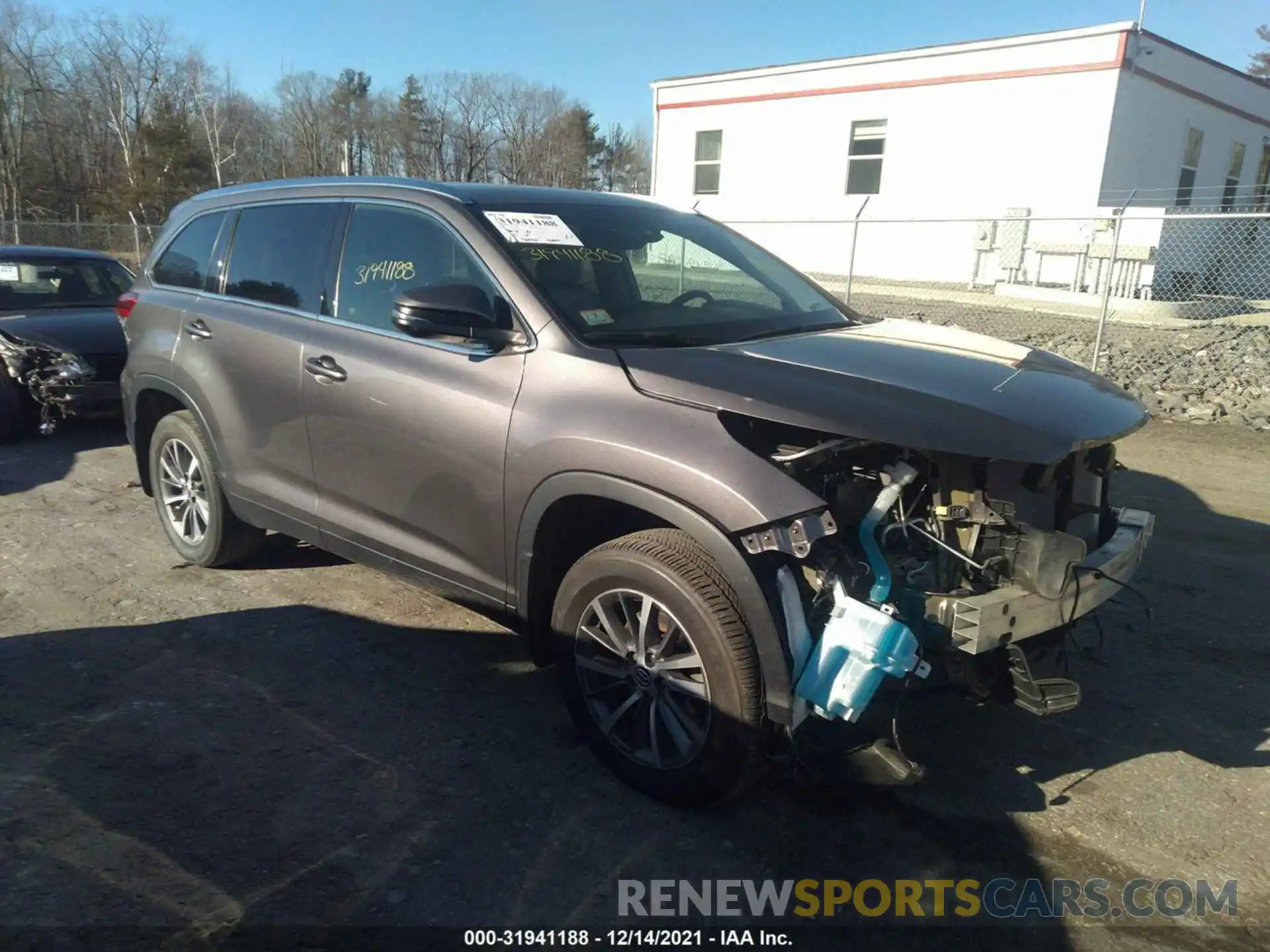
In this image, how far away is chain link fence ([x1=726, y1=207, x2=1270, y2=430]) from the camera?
10.1 metres

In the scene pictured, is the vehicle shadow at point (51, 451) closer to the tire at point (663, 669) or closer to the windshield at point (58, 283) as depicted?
the windshield at point (58, 283)

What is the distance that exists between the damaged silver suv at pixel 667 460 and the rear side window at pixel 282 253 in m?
0.02

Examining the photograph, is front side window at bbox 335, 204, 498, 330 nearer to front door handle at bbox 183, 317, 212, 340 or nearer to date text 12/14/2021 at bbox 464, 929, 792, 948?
front door handle at bbox 183, 317, 212, 340

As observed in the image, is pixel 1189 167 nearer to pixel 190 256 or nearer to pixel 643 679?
pixel 190 256

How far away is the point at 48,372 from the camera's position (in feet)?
24.8

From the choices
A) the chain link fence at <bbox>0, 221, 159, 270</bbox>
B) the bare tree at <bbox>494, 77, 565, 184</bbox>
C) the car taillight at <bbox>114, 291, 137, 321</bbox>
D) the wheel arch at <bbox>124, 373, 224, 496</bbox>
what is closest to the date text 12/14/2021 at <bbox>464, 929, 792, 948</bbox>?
the wheel arch at <bbox>124, 373, 224, 496</bbox>

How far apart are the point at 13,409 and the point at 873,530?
7.73m

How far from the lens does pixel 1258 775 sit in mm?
3295

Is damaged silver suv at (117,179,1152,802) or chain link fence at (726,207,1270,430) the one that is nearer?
damaged silver suv at (117,179,1152,802)

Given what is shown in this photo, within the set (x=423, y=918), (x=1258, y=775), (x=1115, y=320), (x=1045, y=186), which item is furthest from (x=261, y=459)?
(x=1045, y=186)

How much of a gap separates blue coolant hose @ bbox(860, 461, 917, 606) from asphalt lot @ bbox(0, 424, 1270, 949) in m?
0.84

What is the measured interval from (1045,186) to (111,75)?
55957 millimetres

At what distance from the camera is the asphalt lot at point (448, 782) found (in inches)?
103

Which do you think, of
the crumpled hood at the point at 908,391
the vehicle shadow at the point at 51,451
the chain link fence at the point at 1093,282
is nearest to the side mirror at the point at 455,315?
the crumpled hood at the point at 908,391
